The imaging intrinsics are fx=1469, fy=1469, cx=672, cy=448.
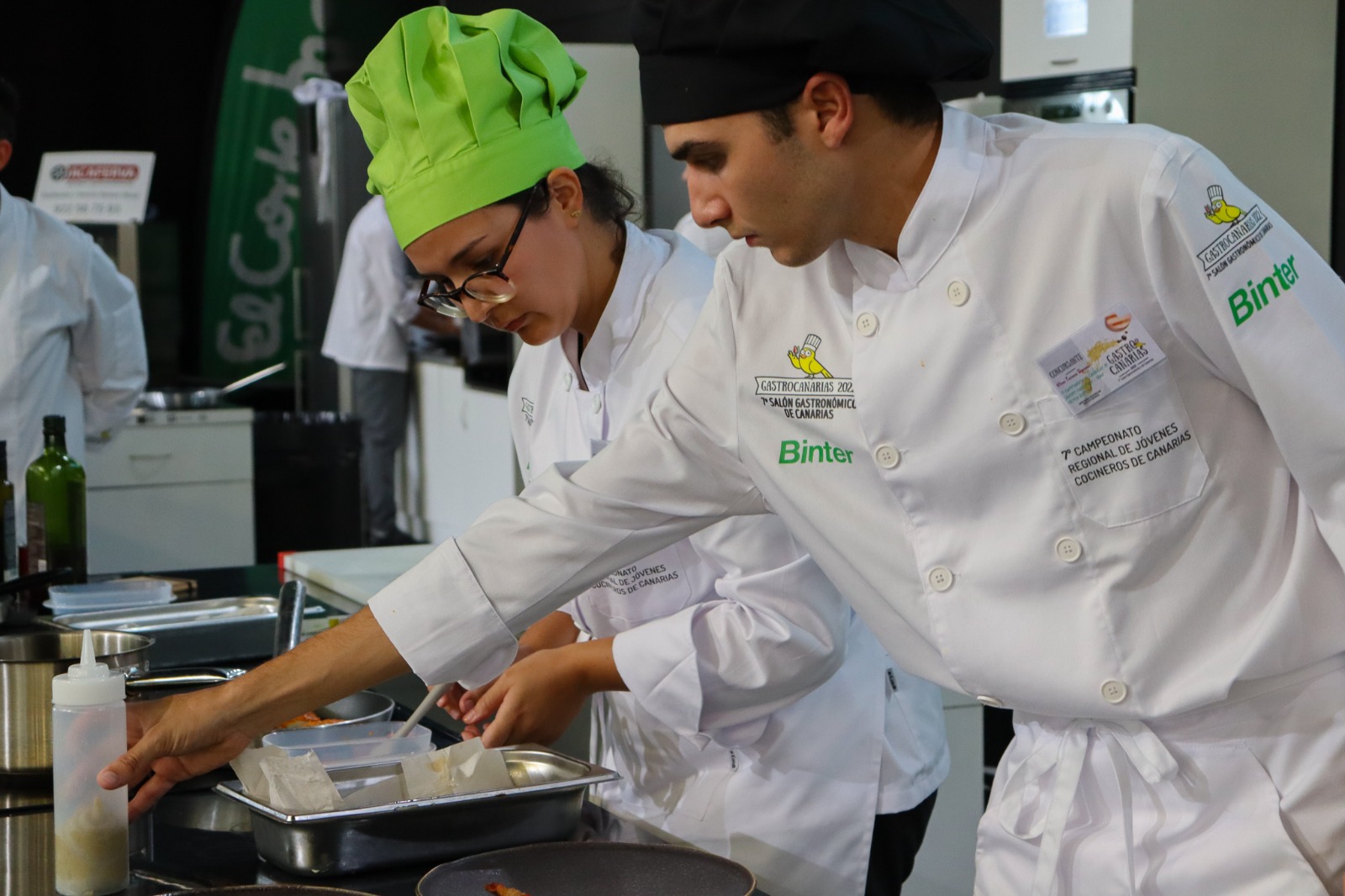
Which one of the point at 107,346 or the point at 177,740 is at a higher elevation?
the point at 107,346

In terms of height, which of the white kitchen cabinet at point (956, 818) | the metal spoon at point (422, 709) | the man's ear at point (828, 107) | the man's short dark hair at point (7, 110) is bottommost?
the white kitchen cabinet at point (956, 818)

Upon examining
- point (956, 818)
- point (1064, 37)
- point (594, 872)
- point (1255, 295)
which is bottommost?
point (956, 818)

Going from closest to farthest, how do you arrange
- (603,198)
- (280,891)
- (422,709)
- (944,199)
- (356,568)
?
(280,891)
(944,199)
(422,709)
(603,198)
(356,568)

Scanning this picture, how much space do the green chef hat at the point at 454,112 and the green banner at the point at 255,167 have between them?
574cm

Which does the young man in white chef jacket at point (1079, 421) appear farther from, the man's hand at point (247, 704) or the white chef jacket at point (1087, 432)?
the man's hand at point (247, 704)

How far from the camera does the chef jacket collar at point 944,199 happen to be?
1.12 m

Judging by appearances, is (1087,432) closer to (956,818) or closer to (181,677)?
(181,677)

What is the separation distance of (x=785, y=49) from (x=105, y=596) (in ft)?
4.78

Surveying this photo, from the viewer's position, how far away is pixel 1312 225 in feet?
13.6

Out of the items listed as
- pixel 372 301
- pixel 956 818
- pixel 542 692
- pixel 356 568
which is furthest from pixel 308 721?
pixel 372 301

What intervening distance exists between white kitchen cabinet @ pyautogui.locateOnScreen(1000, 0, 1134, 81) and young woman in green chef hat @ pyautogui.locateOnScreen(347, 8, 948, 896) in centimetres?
285

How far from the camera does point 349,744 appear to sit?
4.19 feet

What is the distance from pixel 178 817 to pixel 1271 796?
894mm

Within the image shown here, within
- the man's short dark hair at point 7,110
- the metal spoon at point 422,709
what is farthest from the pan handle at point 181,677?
the man's short dark hair at point 7,110
